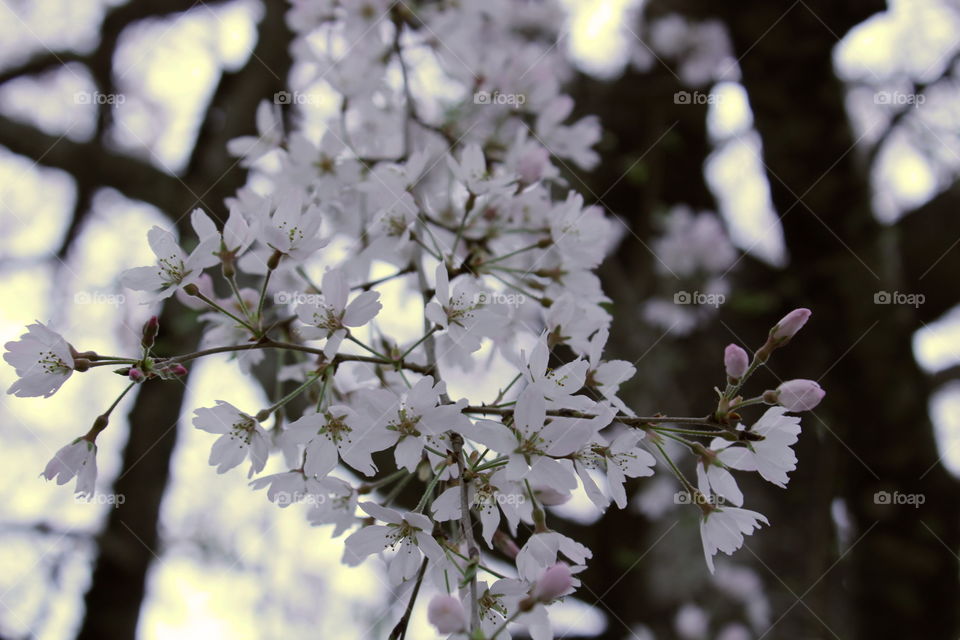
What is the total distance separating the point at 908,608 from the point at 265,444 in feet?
7.98

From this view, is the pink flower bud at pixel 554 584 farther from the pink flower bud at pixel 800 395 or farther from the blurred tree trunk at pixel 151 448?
the blurred tree trunk at pixel 151 448

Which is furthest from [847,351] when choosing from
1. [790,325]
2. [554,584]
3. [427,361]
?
[554,584]

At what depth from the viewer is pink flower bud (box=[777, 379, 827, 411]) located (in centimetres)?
85

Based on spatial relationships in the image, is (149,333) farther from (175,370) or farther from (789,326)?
(789,326)

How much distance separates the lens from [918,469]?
243 centimetres

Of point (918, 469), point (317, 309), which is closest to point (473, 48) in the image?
point (317, 309)

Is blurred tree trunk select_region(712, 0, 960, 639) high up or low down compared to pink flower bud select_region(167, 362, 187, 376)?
down

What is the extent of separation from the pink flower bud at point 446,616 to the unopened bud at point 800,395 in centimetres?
47

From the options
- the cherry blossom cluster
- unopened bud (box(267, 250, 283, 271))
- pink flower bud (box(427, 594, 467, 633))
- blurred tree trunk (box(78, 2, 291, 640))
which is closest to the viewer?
pink flower bud (box(427, 594, 467, 633))

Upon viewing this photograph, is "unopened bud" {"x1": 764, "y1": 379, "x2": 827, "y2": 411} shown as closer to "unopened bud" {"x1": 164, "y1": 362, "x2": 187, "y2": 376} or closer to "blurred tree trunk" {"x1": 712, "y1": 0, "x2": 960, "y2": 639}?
"unopened bud" {"x1": 164, "y1": 362, "x2": 187, "y2": 376}

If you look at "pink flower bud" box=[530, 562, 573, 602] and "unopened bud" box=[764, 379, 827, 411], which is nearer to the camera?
"pink flower bud" box=[530, 562, 573, 602]

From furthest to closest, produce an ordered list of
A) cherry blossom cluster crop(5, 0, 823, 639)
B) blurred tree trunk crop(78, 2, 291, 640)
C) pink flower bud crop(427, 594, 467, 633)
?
blurred tree trunk crop(78, 2, 291, 640) < cherry blossom cluster crop(5, 0, 823, 639) < pink flower bud crop(427, 594, 467, 633)

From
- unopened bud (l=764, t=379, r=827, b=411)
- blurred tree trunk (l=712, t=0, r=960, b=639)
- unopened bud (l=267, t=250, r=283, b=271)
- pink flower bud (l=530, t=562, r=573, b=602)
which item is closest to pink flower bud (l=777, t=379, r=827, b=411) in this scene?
unopened bud (l=764, t=379, r=827, b=411)

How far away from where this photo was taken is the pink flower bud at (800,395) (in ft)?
→ 2.78
